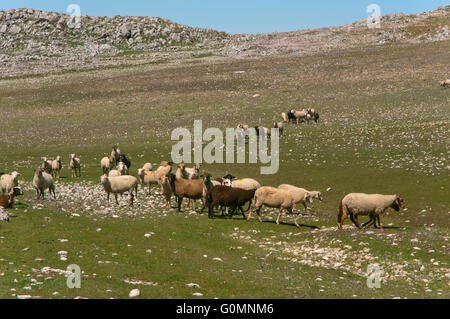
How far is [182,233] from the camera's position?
71.4 feet

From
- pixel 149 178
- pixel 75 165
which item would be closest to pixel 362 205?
pixel 149 178

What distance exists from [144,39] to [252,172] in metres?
118

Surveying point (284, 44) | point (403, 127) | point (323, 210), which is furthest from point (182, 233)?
point (284, 44)

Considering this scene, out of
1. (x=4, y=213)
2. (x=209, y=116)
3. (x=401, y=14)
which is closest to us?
(x=4, y=213)

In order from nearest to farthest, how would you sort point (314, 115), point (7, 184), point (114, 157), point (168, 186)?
point (7, 184) < point (168, 186) < point (114, 157) < point (314, 115)

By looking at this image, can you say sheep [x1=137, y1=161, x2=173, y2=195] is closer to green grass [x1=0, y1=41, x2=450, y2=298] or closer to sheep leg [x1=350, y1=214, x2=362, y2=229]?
green grass [x1=0, y1=41, x2=450, y2=298]

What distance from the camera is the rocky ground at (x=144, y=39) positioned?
116m

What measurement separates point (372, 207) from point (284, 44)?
108 meters

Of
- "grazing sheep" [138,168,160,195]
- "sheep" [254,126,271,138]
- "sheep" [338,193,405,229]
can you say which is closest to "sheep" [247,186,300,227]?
"sheep" [338,193,405,229]

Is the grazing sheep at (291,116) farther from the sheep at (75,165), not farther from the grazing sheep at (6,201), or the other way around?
the grazing sheep at (6,201)

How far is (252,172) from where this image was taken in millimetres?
36812

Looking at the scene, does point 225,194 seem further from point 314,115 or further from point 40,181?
point 314,115

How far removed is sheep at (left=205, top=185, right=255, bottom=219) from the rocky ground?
87.5 meters

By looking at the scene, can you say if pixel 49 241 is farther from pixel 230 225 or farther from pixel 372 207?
pixel 372 207
